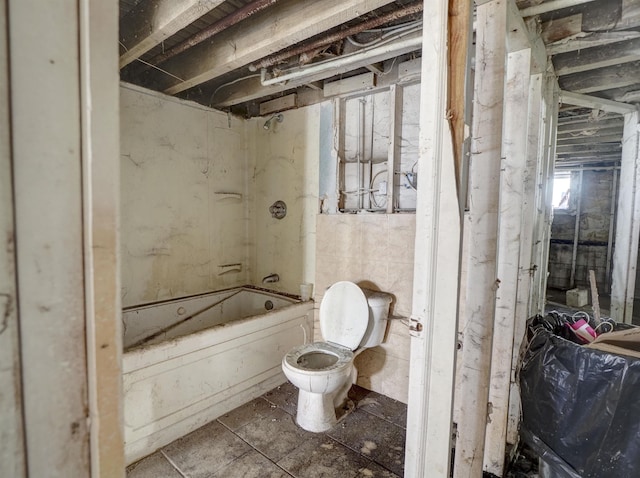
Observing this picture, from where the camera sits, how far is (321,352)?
2031 millimetres

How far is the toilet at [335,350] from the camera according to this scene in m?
1.79

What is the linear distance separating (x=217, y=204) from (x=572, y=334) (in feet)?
8.86

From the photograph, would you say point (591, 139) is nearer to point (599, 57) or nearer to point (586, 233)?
point (599, 57)

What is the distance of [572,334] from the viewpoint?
1608 millimetres

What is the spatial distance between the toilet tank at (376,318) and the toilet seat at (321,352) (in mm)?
170

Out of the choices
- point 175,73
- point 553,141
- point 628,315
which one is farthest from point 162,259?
point 628,315

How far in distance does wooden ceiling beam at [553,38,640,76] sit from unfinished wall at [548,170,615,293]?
15.8ft

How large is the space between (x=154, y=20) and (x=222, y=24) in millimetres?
341

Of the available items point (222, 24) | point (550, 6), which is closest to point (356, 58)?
point (222, 24)

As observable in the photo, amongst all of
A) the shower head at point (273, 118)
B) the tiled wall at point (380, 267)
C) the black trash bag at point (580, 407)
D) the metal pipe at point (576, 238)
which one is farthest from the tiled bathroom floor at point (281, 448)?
the metal pipe at point (576, 238)

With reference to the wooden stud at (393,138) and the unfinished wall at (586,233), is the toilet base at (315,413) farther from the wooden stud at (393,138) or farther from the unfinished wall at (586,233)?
the unfinished wall at (586,233)

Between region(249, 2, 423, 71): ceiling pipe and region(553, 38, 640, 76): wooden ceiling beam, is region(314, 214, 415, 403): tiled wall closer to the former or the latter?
region(249, 2, 423, 71): ceiling pipe

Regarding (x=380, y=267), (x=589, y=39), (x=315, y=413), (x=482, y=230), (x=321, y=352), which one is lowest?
(x=315, y=413)

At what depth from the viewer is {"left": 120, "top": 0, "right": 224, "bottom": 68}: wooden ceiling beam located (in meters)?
1.47
